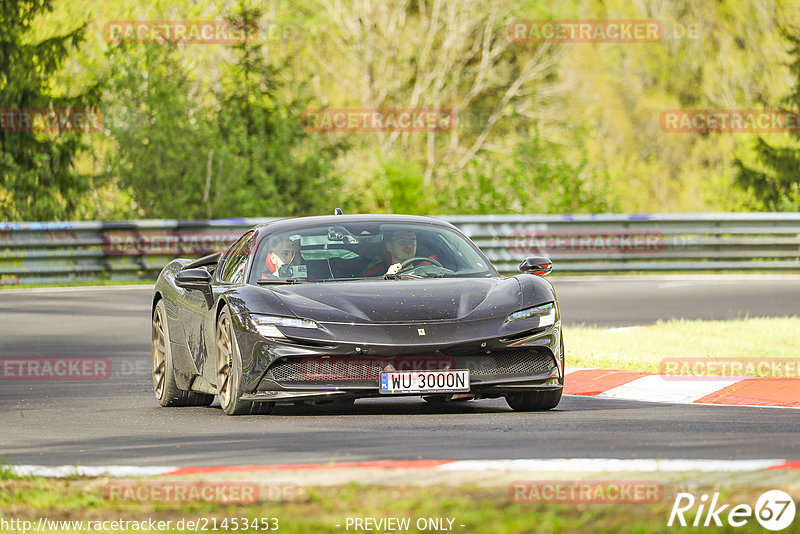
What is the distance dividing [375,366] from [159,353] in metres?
2.99

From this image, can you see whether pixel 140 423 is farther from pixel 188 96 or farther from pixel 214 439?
pixel 188 96

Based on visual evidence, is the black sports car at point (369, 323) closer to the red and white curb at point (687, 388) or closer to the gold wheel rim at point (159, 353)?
the gold wheel rim at point (159, 353)

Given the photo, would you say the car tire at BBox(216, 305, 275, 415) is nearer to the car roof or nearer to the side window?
the side window

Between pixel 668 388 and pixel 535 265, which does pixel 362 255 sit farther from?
pixel 668 388

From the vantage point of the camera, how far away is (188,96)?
3303cm

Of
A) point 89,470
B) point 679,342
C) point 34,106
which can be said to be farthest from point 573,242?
point 89,470

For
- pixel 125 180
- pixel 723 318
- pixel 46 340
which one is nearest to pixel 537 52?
pixel 125 180

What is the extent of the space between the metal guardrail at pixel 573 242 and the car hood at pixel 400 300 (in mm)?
16947

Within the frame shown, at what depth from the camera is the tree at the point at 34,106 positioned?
31.7 m
